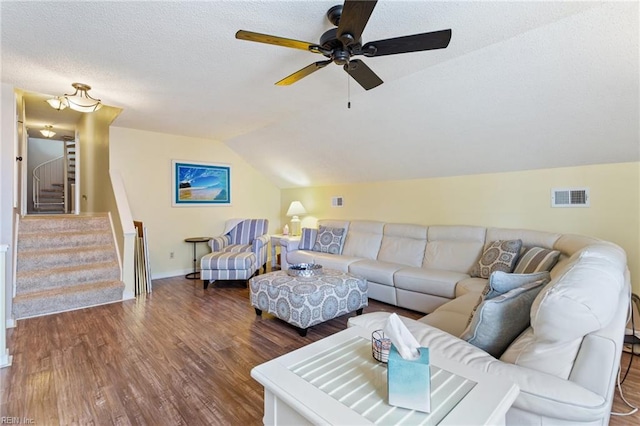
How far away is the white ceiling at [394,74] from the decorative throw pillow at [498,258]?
0.91 meters

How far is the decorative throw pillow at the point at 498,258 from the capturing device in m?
2.86

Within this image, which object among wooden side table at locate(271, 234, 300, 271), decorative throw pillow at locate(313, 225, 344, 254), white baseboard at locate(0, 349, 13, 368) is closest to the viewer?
white baseboard at locate(0, 349, 13, 368)

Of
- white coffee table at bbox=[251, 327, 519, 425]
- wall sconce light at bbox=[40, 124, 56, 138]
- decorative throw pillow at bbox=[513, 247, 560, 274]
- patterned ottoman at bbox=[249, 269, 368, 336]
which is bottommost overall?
patterned ottoman at bbox=[249, 269, 368, 336]

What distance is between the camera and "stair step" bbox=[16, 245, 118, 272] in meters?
3.64

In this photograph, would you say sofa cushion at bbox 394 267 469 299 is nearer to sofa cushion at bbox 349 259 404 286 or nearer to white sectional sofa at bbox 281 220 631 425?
sofa cushion at bbox 349 259 404 286

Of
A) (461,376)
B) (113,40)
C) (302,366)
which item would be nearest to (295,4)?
(113,40)

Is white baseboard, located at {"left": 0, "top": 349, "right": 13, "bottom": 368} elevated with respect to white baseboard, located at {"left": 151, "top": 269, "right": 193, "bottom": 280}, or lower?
lower

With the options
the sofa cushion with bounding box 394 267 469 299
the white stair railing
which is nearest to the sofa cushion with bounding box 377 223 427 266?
the sofa cushion with bounding box 394 267 469 299

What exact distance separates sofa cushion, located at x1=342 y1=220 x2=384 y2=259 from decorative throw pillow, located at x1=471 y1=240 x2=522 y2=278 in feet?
4.64

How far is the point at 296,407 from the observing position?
945 mm

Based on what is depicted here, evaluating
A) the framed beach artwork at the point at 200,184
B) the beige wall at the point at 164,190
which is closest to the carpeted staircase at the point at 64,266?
the beige wall at the point at 164,190

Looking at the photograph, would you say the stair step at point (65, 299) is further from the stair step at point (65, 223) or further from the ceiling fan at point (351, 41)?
the ceiling fan at point (351, 41)

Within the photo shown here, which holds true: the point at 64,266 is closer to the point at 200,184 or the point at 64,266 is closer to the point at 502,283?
the point at 200,184

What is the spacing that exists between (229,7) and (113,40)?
3.40 ft
